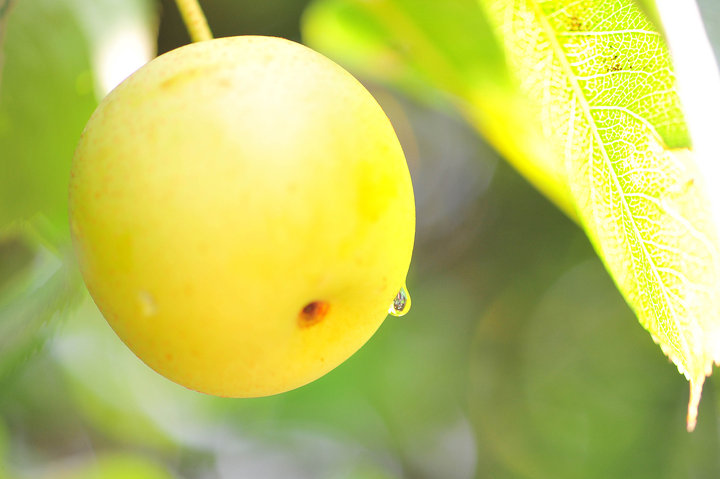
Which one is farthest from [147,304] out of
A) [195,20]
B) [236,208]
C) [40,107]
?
[40,107]

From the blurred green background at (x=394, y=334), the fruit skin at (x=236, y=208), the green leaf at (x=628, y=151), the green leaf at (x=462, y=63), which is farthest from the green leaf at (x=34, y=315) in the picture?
the green leaf at (x=628, y=151)

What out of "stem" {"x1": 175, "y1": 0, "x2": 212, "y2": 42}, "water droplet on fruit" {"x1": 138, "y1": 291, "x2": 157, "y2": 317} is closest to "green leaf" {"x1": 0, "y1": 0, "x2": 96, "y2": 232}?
"stem" {"x1": 175, "y1": 0, "x2": 212, "y2": 42}

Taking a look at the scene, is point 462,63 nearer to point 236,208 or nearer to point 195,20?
point 195,20

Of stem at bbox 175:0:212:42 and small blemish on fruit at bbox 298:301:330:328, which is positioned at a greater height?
stem at bbox 175:0:212:42

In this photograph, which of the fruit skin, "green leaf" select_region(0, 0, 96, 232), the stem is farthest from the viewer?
"green leaf" select_region(0, 0, 96, 232)

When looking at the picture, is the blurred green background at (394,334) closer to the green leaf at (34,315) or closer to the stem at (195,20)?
the green leaf at (34,315)

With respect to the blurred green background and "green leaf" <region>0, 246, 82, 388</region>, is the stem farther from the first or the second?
"green leaf" <region>0, 246, 82, 388</region>

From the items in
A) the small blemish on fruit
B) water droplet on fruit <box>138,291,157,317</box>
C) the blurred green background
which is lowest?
the blurred green background
